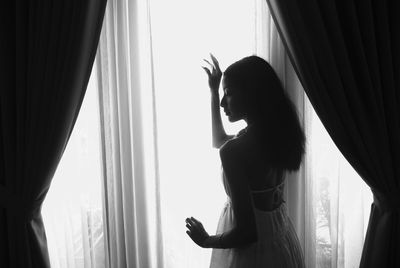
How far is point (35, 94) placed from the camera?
157cm

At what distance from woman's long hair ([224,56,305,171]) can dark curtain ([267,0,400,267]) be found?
217mm

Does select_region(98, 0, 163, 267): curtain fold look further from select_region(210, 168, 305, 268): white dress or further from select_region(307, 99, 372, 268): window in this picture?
select_region(307, 99, 372, 268): window

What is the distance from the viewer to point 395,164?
1.60 m

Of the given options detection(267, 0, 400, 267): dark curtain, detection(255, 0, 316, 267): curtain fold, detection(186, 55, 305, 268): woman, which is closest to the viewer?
detection(186, 55, 305, 268): woman

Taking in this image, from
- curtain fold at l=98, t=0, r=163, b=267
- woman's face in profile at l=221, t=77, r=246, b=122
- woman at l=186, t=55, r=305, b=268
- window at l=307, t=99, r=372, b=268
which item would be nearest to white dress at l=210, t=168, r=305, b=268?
woman at l=186, t=55, r=305, b=268

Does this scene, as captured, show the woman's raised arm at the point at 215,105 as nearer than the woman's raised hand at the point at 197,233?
No

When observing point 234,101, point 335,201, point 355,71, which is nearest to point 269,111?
point 234,101

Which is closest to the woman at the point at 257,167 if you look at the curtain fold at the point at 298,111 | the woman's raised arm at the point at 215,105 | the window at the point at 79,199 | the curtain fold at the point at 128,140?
the woman's raised arm at the point at 215,105

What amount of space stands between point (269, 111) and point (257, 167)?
0.68 feet

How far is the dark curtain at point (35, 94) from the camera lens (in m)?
1.55

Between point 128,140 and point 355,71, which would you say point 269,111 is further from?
point 128,140

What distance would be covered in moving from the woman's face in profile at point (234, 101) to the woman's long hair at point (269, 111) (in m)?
0.01

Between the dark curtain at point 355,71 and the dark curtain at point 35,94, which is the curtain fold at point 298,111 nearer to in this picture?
the dark curtain at point 355,71

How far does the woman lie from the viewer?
1.29m
